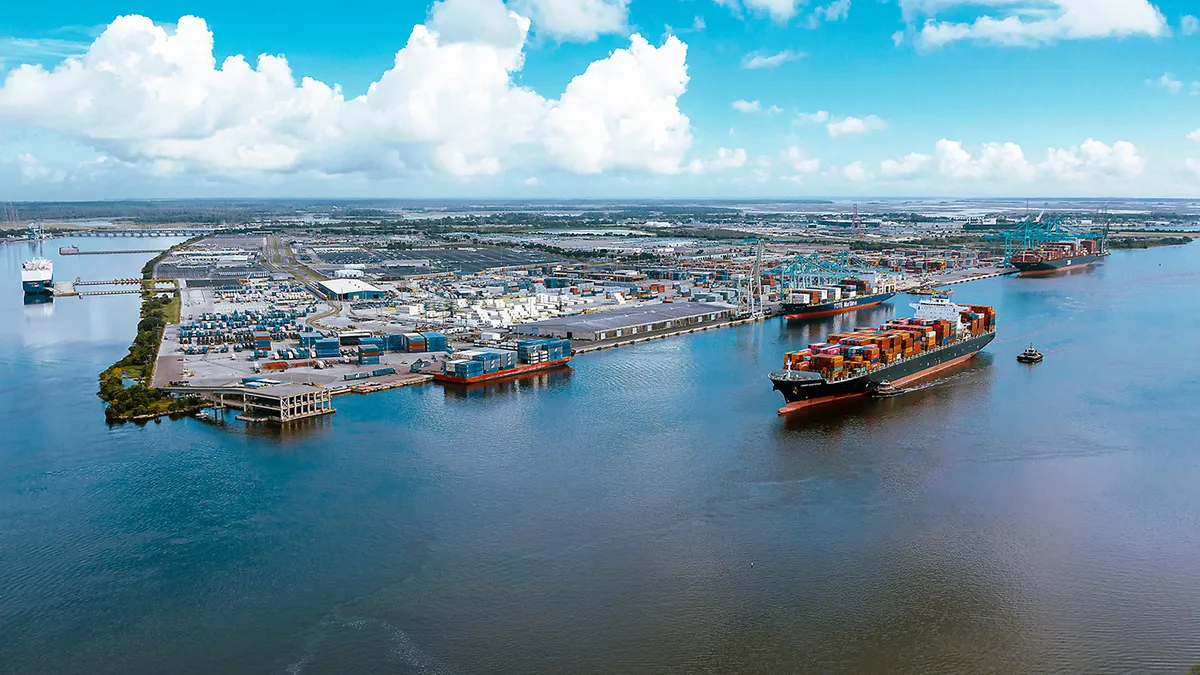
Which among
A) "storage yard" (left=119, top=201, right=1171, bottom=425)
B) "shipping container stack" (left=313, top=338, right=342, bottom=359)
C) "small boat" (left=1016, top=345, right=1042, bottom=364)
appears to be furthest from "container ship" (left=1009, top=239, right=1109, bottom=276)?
"shipping container stack" (left=313, top=338, right=342, bottom=359)

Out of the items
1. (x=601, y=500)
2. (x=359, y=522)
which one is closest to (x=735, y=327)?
(x=601, y=500)

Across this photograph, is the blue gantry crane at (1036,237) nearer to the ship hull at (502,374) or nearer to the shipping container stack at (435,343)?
the ship hull at (502,374)

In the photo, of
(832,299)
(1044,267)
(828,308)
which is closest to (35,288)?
(828,308)

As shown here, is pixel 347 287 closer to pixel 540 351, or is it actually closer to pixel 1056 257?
pixel 540 351

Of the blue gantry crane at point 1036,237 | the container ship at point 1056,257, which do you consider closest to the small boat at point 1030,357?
the container ship at point 1056,257

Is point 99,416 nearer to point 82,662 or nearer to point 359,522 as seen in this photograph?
point 359,522

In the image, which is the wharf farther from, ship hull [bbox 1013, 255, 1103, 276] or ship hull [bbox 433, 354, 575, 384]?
ship hull [bbox 1013, 255, 1103, 276]
